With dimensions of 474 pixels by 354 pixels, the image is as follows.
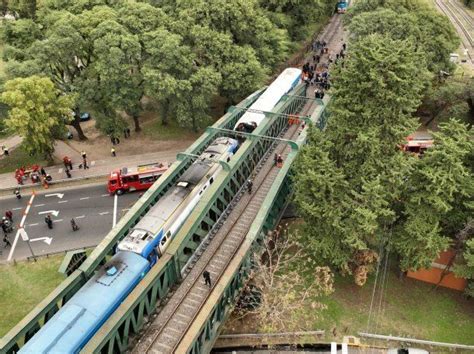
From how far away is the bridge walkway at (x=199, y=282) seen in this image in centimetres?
2452

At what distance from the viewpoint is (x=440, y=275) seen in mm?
32281

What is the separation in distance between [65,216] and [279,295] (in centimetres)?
2555

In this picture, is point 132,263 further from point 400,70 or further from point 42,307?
point 400,70

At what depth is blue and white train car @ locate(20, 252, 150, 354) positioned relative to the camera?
21.2 metres

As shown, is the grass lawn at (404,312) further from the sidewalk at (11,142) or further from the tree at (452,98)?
the sidewalk at (11,142)

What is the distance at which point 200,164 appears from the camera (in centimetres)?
3591

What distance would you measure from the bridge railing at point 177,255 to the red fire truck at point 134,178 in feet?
35.6

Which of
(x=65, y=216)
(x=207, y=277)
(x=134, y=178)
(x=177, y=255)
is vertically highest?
(x=177, y=255)

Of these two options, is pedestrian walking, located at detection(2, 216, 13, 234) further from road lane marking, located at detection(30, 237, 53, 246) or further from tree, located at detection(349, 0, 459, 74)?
tree, located at detection(349, 0, 459, 74)

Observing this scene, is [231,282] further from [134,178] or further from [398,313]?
[134,178]

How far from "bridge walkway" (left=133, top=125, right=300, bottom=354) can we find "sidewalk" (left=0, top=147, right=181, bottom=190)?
16937 millimetres

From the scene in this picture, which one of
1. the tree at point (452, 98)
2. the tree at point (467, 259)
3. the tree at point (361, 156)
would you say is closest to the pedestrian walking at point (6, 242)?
the tree at point (361, 156)

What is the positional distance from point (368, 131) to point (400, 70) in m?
4.09

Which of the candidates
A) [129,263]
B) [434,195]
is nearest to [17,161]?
[129,263]
